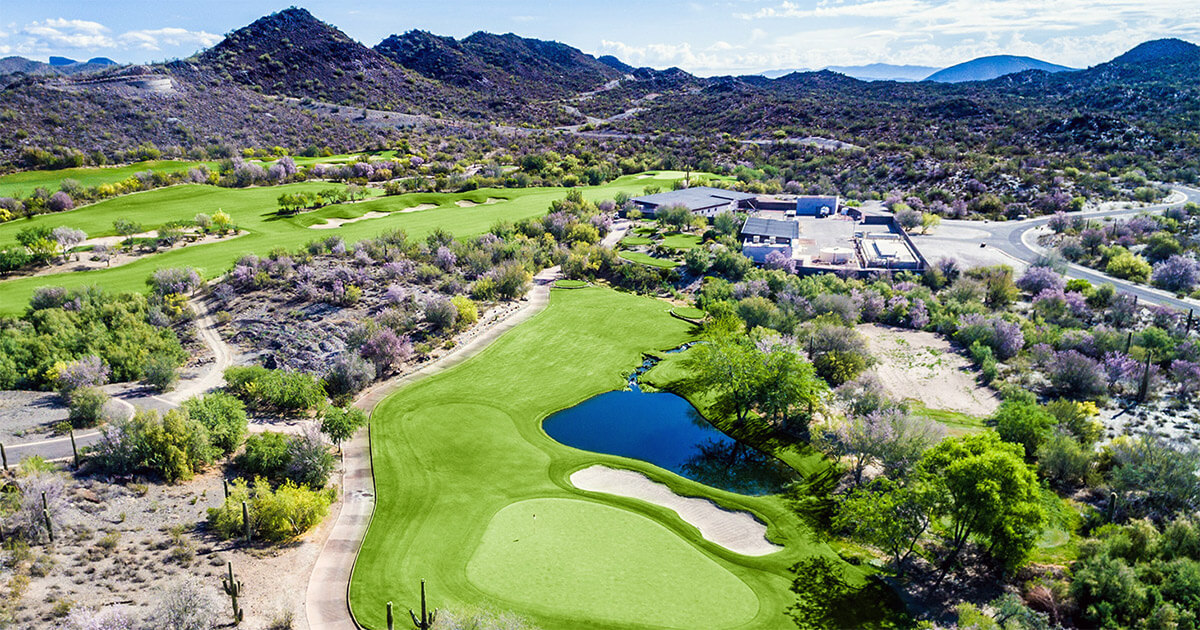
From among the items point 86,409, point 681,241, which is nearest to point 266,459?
point 86,409

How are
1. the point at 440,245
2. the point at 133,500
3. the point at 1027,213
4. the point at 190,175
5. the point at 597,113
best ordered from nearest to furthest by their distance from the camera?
the point at 133,500 < the point at 440,245 < the point at 190,175 < the point at 1027,213 < the point at 597,113

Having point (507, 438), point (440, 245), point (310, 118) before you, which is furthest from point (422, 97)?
point (507, 438)

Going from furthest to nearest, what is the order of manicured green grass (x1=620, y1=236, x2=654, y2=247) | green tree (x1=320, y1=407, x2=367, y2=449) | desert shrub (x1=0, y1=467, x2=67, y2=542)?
manicured green grass (x1=620, y1=236, x2=654, y2=247) < green tree (x1=320, y1=407, x2=367, y2=449) < desert shrub (x1=0, y1=467, x2=67, y2=542)

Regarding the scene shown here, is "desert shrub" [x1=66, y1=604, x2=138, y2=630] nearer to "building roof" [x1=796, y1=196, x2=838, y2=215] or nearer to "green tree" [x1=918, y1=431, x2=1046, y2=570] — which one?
"green tree" [x1=918, y1=431, x2=1046, y2=570]

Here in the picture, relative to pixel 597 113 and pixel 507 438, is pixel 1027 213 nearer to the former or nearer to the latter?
pixel 507 438

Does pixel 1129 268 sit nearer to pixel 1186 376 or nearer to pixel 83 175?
pixel 1186 376

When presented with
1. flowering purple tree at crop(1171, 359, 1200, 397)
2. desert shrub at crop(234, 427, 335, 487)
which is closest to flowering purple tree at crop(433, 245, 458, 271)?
desert shrub at crop(234, 427, 335, 487)

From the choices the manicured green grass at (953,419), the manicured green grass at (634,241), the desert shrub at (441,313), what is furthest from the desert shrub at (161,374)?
the manicured green grass at (634,241)
